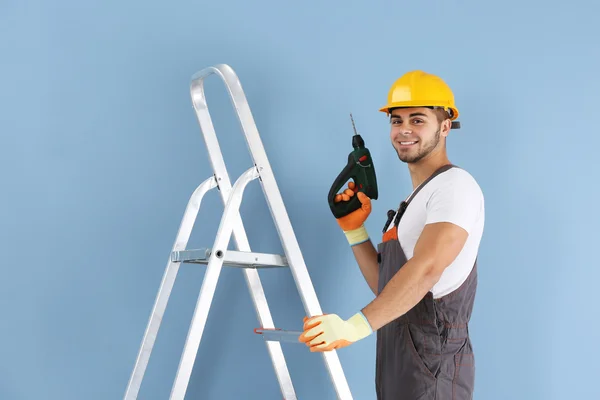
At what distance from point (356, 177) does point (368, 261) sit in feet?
0.87

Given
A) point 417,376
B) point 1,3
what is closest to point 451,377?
point 417,376

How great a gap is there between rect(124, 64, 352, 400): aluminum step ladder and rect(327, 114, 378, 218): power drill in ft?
0.89

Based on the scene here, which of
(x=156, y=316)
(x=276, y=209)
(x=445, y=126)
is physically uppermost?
(x=445, y=126)

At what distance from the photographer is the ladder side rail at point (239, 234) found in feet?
6.17

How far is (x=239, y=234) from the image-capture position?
75.5 inches

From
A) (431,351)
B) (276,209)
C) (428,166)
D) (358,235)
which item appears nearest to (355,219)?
(358,235)

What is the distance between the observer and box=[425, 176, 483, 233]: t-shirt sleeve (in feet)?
5.40

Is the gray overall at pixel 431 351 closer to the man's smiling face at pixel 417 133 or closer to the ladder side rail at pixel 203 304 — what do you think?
the man's smiling face at pixel 417 133

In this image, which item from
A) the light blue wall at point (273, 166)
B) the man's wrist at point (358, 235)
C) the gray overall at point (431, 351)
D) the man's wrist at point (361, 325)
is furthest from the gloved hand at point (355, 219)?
the man's wrist at point (361, 325)

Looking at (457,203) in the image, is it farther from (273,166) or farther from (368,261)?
(273,166)

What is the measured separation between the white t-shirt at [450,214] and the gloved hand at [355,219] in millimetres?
214

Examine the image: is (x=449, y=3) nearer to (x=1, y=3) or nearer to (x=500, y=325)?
(x=500, y=325)

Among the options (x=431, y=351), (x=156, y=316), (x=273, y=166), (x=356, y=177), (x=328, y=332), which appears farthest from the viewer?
(x=273, y=166)

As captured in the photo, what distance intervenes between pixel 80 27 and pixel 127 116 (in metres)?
0.28
